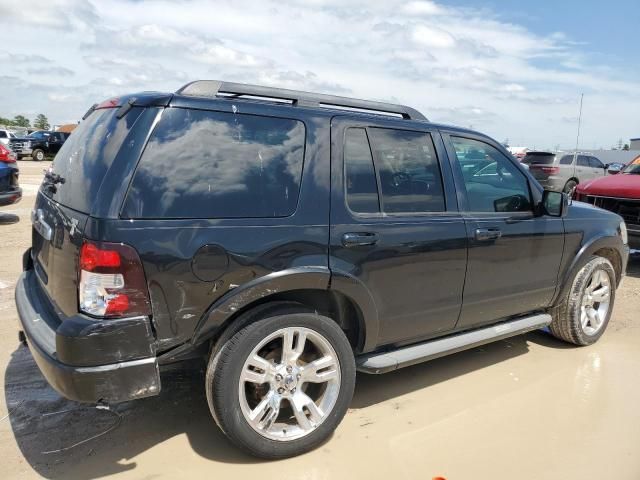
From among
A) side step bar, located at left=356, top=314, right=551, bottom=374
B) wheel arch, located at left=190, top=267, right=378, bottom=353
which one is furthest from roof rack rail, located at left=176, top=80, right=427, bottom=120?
side step bar, located at left=356, top=314, right=551, bottom=374

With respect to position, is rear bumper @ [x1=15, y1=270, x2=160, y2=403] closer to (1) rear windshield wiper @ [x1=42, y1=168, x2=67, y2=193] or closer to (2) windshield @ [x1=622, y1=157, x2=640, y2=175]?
(1) rear windshield wiper @ [x1=42, y1=168, x2=67, y2=193]

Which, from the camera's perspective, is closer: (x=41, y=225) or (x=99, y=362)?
(x=99, y=362)

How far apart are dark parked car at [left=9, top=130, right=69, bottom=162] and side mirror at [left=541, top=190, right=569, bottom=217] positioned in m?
29.3

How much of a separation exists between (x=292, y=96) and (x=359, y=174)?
0.60 metres

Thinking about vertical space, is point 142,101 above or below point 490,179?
above

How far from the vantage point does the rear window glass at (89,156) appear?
2.67 m

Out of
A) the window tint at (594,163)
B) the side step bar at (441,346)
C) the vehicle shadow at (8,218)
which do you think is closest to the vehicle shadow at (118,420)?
the side step bar at (441,346)

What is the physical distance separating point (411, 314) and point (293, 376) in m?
0.90

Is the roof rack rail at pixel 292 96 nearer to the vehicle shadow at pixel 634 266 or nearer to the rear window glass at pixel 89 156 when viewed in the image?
the rear window glass at pixel 89 156

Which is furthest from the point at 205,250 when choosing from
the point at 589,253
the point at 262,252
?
the point at 589,253

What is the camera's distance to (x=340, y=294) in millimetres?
3164

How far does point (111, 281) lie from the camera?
2.50 meters

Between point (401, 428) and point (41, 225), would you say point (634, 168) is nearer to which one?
point (401, 428)

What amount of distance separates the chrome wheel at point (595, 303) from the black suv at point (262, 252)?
1163mm
